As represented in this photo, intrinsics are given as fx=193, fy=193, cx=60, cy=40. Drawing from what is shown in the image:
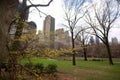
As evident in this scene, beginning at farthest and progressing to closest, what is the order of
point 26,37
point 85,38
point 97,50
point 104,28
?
1. point 97,50
2. point 85,38
3. point 104,28
4. point 26,37

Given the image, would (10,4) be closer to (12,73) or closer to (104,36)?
(12,73)

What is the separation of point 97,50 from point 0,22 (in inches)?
2516

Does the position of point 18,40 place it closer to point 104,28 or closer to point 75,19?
point 75,19

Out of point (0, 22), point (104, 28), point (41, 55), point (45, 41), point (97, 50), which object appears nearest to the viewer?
point (0, 22)

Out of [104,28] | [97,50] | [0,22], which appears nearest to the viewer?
[0,22]

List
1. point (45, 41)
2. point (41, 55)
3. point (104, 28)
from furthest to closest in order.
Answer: point (104, 28) → point (45, 41) → point (41, 55)

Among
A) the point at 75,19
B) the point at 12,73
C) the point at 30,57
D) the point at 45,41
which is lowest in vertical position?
the point at 12,73

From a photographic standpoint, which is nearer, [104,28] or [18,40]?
[18,40]

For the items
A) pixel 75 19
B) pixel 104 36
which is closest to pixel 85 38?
pixel 104 36

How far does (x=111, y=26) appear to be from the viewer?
37219mm

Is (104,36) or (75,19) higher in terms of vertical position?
(75,19)

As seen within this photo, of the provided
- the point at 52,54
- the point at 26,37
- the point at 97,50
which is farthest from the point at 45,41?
the point at 97,50

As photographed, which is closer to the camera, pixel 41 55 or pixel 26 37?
pixel 41 55

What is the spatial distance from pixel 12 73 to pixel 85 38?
153 feet
